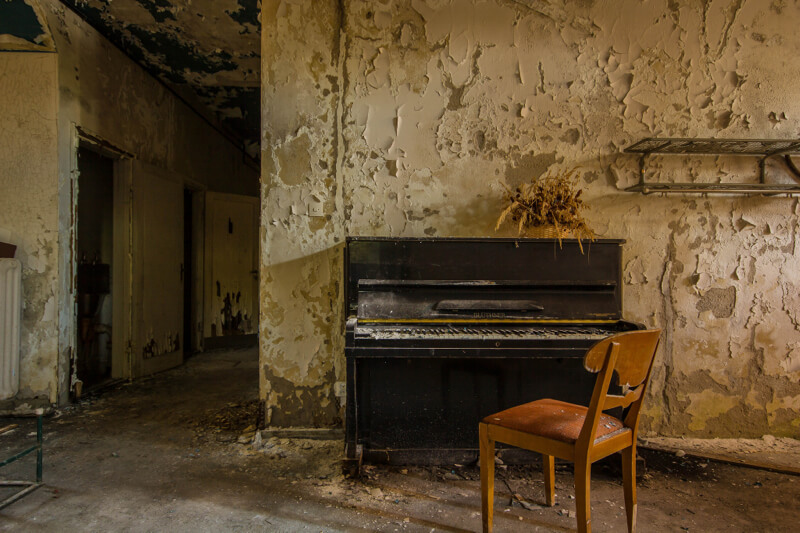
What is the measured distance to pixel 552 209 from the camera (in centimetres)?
254

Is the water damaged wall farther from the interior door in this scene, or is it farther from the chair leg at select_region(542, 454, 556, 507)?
the interior door

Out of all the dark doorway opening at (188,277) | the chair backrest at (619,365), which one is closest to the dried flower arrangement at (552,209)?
the chair backrest at (619,365)

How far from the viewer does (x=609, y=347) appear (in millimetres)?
1473

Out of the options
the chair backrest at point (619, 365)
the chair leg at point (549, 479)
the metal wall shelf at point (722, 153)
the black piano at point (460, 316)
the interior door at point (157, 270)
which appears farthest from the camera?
the interior door at point (157, 270)

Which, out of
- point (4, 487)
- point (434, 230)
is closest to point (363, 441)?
point (434, 230)

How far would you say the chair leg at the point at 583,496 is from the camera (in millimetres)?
1529

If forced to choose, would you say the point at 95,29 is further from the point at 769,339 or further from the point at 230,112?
the point at 769,339

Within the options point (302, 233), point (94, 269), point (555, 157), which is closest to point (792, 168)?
point (555, 157)

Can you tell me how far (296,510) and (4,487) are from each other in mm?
1451

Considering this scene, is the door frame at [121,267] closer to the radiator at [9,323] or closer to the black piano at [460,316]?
the radiator at [9,323]

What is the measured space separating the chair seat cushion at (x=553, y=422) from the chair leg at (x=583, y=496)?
88 millimetres

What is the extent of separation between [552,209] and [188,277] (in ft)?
16.1

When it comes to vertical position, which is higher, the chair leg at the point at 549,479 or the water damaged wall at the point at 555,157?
the water damaged wall at the point at 555,157

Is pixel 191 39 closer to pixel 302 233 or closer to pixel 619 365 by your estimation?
pixel 302 233
